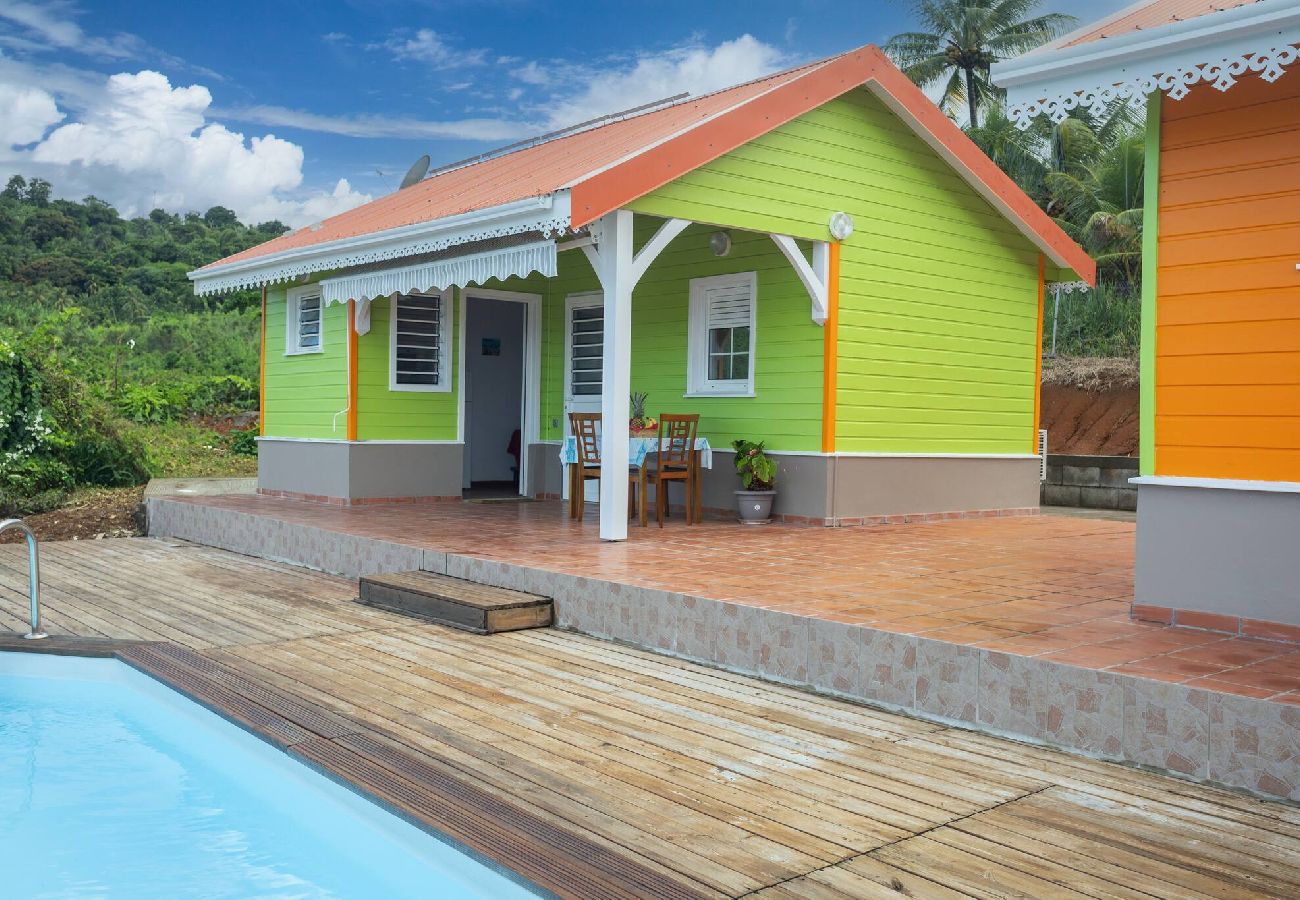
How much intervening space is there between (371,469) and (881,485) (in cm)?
490

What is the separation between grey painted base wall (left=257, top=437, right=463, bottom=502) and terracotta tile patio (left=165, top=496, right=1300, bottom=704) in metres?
0.38

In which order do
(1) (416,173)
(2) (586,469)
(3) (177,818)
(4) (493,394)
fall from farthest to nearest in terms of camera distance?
(1) (416,173), (4) (493,394), (2) (586,469), (3) (177,818)

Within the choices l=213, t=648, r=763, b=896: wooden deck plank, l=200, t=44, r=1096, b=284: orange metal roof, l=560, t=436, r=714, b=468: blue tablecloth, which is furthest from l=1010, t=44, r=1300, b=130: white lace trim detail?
l=560, t=436, r=714, b=468: blue tablecloth

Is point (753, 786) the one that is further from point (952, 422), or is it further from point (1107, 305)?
point (1107, 305)

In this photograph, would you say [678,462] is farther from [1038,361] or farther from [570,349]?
[1038,361]

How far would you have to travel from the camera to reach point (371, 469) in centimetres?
1084

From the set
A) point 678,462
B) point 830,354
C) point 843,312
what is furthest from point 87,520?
point 843,312

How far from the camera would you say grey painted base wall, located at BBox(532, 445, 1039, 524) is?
9.14 meters

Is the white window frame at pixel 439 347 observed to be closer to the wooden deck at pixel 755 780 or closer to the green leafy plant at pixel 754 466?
the green leafy plant at pixel 754 466

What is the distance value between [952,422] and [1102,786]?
6.84 metres

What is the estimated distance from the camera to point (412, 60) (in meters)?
47.8

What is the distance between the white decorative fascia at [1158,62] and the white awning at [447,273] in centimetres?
344

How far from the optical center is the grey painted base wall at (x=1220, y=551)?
4551 mm

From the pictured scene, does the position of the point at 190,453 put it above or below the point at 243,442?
below
